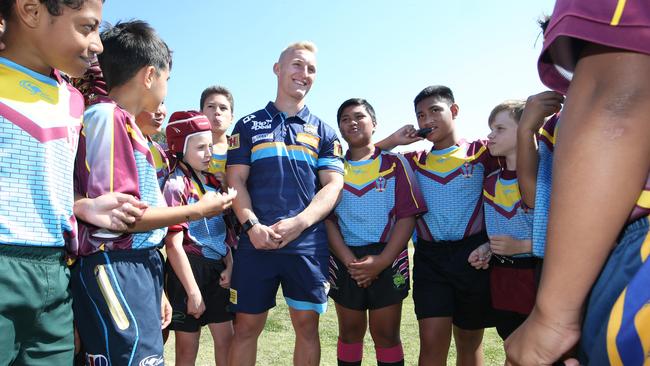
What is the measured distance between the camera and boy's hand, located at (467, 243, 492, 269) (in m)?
3.15

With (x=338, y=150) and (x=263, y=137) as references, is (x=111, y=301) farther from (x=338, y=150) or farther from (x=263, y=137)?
(x=338, y=150)

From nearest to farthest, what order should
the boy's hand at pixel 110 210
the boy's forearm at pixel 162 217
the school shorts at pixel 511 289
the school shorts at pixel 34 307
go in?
the school shorts at pixel 34 307, the boy's hand at pixel 110 210, the boy's forearm at pixel 162 217, the school shorts at pixel 511 289

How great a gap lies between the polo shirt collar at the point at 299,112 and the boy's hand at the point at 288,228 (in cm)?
78

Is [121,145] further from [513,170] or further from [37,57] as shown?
[513,170]

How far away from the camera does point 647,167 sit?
0.81 metres

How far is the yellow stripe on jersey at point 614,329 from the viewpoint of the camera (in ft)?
2.50

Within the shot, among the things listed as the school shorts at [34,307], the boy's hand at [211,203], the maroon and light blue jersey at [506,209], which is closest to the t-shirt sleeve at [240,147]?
the boy's hand at [211,203]

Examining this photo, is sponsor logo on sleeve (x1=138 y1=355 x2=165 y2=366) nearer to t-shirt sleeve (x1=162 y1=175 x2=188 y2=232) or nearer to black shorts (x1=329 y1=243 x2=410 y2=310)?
t-shirt sleeve (x1=162 y1=175 x2=188 y2=232)

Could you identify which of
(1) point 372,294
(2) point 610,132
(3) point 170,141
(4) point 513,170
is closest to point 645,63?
(2) point 610,132

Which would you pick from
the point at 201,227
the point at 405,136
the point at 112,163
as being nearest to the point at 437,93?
the point at 405,136

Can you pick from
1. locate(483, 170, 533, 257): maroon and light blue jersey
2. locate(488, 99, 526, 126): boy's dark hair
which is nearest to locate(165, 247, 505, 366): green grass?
locate(483, 170, 533, 257): maroon and light blue jersey

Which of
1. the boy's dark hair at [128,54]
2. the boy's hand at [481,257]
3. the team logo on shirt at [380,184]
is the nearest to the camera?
the boy's dark hair at [128,54]

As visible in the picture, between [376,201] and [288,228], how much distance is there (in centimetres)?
89

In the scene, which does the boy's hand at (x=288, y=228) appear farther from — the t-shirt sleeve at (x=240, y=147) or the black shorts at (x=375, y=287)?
the black shorts at (x=375, y=287)
